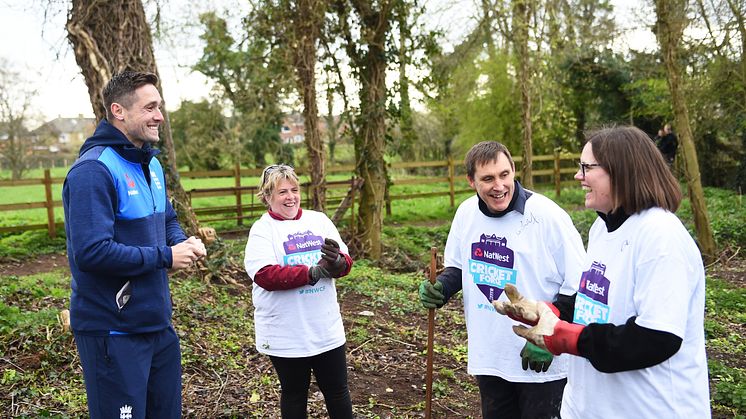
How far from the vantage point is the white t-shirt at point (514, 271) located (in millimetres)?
2746

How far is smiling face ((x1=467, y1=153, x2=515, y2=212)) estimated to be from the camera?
9.21 feet

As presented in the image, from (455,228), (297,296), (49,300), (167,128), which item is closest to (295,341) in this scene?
(297,296)

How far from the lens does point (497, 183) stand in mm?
2803

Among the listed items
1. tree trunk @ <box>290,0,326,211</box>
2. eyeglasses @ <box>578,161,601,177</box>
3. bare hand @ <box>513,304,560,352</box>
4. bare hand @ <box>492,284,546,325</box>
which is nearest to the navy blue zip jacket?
bare hand @ <box>492,284,546,325</box>

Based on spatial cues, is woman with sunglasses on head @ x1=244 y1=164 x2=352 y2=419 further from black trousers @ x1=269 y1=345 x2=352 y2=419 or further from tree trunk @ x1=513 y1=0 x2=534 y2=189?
tree trunk @ x1=513 y1=0 x2=534 y2=189

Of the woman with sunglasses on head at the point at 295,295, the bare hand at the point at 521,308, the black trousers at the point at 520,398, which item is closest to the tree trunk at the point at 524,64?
the woman with sunglasses on head at the point at 295,295

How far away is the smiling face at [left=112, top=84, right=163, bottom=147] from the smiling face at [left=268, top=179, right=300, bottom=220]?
82cm

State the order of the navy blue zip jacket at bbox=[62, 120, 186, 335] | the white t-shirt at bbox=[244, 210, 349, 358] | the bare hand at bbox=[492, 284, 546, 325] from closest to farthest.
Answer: the bare hand at bbox=[492, 284, 546, 325] < the navy blue zip jacket at bbox=[62, 120, 186, 335] < the white t-shirt at bbox=[244, 210, 349, 358]

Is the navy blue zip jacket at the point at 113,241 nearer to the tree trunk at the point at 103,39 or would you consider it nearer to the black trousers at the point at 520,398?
the black trousers at the point at 520,398

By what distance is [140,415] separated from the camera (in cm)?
260

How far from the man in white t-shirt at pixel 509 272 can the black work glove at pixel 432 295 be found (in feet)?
0.56

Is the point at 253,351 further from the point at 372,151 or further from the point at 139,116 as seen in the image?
the point at 372,151

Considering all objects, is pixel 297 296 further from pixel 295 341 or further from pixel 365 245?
pixel 365 245

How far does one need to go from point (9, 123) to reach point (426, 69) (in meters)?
20.4
